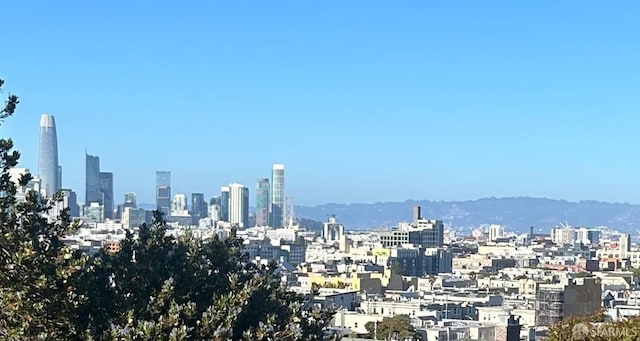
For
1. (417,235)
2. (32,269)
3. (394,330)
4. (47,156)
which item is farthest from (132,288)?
(47,156)

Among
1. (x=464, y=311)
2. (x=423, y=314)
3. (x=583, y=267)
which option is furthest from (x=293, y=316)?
(x=583, y=267)

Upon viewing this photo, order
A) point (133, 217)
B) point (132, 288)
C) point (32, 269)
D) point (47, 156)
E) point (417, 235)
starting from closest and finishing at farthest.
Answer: point (32, 269)
point (132, 288)
point (417, 235)
point (133, 217)
point (47, 156)

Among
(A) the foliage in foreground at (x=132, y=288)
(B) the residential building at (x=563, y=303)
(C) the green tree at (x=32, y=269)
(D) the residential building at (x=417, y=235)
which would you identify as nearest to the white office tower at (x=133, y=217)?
(D) the residential building at (x=417, y=235)

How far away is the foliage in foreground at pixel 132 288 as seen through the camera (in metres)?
10.1

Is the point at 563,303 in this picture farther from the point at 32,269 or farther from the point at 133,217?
the point at 133,217

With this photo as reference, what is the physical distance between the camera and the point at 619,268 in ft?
289

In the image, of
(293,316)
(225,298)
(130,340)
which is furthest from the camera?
(293,316)

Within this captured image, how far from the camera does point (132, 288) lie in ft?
37.5

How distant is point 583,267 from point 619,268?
337 cm

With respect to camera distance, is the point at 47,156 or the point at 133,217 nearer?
the point at 133,217

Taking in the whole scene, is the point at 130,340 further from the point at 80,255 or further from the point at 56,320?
the point at 80,255

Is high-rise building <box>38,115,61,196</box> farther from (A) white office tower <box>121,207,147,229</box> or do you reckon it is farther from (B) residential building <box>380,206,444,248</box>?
(B) residential building <box>380,206,444,248</box>

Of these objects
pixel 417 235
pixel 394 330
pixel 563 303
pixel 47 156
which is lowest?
pixel 394 330

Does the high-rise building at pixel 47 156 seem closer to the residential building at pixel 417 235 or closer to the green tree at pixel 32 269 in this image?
the residential building at pixel 417 235
